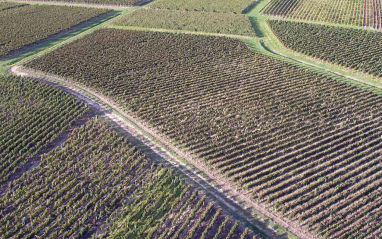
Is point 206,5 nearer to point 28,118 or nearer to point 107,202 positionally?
point 28,118

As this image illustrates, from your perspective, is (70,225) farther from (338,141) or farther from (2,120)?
(338,141)

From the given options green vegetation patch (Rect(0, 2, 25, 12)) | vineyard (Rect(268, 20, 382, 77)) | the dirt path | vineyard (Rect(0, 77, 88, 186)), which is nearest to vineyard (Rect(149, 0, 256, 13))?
vineyard (Rect(268, 20, 382, 77))

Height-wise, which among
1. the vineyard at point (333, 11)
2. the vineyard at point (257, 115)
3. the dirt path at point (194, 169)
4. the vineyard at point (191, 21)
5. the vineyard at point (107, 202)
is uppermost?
the vineyard at point (333, 11)

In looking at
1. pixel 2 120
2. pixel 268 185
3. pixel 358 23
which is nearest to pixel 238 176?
pixel 268 185

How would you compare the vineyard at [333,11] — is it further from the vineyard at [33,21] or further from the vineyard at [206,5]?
the vineyard at [33,21]

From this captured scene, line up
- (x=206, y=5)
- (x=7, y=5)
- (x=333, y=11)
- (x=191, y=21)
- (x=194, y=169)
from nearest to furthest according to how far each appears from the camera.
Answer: (x=194, y=169)
(x=191, y=21)
(x=333, y=11)
(x=206, y=5)
(x=7, y=5)

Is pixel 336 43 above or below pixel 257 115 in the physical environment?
above

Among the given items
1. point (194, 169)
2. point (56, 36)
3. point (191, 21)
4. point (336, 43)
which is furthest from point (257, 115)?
point (56, 36)

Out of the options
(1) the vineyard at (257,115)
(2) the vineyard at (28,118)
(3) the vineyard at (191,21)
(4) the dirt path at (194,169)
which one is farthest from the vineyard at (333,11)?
(2) the vineyard at (28,118)
